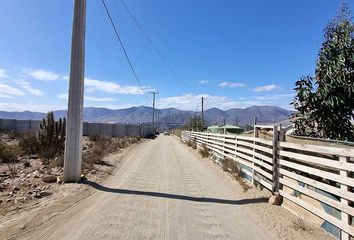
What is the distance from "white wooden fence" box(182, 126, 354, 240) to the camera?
201 inches

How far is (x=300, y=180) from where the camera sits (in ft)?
22.2

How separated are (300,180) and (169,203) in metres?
3.01

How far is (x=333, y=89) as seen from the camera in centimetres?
738

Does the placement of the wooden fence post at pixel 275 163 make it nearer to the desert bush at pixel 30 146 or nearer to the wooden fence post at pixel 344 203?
the wooden fence post at pixel 344 203

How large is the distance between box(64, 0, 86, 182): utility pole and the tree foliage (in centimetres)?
648

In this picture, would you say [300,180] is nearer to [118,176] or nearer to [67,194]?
[67,194]

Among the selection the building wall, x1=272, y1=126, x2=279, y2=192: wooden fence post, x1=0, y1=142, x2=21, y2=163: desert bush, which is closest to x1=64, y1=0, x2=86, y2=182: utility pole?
x1=272, y1=126, x2=279, y2=192: wooden fence post

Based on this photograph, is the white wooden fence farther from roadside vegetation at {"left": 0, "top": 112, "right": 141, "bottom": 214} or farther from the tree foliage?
roadside vegetation at {"left": 0, "top": 112, "right": 141, "bottom": 214}

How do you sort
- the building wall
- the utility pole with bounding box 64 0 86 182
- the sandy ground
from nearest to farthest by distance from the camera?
the sandy ground → the utility pole with bounding box 64 0 86 182 → the building wall

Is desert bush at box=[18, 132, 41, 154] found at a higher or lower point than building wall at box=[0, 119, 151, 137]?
lower

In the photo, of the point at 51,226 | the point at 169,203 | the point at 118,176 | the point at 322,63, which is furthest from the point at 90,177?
the point at 322,63

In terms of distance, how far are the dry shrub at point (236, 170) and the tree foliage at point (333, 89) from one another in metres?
3.07

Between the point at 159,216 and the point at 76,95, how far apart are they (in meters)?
5.42

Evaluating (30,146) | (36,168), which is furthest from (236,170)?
(30,146)
